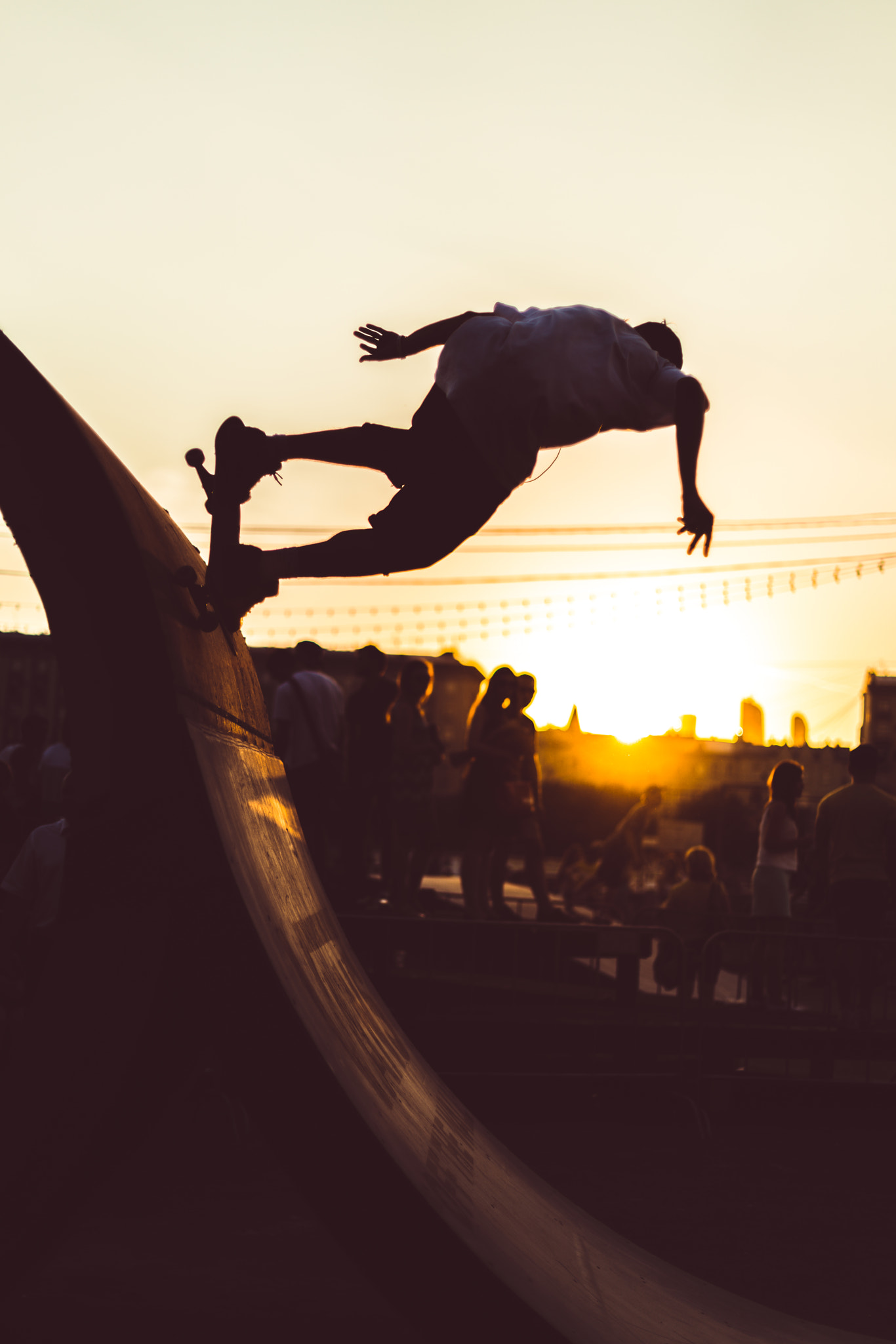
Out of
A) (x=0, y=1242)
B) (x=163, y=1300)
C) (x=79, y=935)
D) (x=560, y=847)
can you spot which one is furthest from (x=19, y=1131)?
(x=560, y=847)

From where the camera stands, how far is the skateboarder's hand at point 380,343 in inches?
134

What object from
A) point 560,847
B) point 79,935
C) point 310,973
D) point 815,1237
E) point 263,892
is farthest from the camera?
point 560,847

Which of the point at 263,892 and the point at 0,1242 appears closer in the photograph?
the point at 0,1242

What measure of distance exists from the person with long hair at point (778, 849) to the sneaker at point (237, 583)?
575 cm

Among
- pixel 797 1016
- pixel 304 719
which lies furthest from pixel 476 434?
pixel 797 1016

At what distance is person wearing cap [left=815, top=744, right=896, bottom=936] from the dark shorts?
514 cm


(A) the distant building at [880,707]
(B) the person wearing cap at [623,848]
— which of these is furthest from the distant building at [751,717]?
(B) the person wearing cap at [623,848]

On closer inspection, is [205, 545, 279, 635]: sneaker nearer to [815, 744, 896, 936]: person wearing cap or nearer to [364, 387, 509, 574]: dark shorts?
[364, 387, 509, 574]: dark shorts

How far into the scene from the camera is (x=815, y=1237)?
14.2 feet

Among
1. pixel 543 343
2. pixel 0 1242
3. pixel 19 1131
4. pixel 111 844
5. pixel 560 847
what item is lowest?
pixel 560 847

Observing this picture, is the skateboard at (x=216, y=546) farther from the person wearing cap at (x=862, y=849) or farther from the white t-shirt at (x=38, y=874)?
the person wearing cap at (x=862, y=849)

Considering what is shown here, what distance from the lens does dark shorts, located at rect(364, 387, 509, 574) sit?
3168mm

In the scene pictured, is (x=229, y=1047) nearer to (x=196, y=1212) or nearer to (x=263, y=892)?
(x=263, y=892)

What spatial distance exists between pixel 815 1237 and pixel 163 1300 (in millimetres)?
2547
